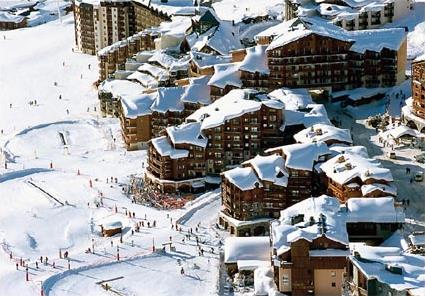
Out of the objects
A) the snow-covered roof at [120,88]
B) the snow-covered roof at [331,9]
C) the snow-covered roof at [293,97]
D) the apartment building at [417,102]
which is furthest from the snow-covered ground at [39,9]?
the apartment building at [417,102]

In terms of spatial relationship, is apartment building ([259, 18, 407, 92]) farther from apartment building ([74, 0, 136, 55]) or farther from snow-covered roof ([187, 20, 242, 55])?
apartment building ([74, 0, 136, 55])

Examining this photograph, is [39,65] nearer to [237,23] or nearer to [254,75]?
[237,23]

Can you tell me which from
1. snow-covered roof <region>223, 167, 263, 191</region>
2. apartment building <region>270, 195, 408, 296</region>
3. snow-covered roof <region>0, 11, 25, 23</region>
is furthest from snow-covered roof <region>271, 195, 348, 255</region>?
snow-covered roof <region>0, 11, 25, 23</region>

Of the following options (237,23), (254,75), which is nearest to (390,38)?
(254,75)

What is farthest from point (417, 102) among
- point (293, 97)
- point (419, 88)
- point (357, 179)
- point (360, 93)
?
point (357, 179)

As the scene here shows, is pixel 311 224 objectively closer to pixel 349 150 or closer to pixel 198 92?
pixel 349 150
